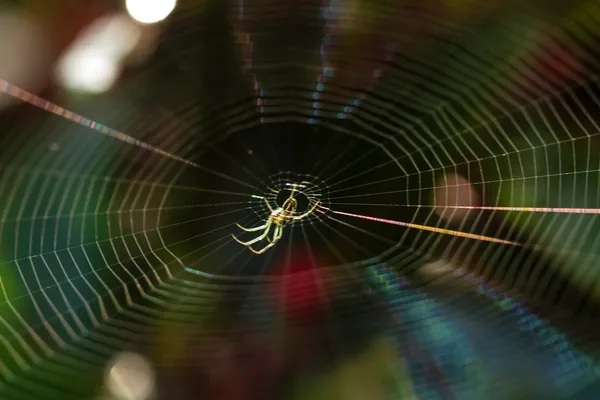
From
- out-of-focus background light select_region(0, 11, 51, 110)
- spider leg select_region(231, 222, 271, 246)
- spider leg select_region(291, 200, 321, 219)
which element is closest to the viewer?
out-of-focus background light select_region(0, 11, 51, 110)

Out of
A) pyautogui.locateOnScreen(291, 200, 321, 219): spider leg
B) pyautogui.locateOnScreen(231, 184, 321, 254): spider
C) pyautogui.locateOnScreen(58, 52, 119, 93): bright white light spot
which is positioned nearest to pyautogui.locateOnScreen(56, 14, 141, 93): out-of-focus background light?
pyautogui.locateOnScreen(58, 52, 119, 93): bright white light spot

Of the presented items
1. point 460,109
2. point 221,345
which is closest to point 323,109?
point 460,109

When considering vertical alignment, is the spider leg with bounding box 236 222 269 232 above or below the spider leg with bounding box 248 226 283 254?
above

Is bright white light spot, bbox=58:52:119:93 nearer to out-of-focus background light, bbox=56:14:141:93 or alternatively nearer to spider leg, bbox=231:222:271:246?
out-of-focus background light, bbox=56:14:141:93

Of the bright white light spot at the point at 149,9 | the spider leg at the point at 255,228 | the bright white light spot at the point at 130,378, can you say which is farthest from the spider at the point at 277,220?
the bright white light spot at the point at 149,9

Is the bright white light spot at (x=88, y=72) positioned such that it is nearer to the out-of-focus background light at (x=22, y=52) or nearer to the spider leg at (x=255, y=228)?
the out-of-focus background light at (x=22, y=52)

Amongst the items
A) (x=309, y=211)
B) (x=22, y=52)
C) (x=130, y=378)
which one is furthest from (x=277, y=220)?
(x=22, y=52)

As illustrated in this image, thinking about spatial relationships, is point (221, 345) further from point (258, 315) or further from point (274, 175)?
point (274, 175)
